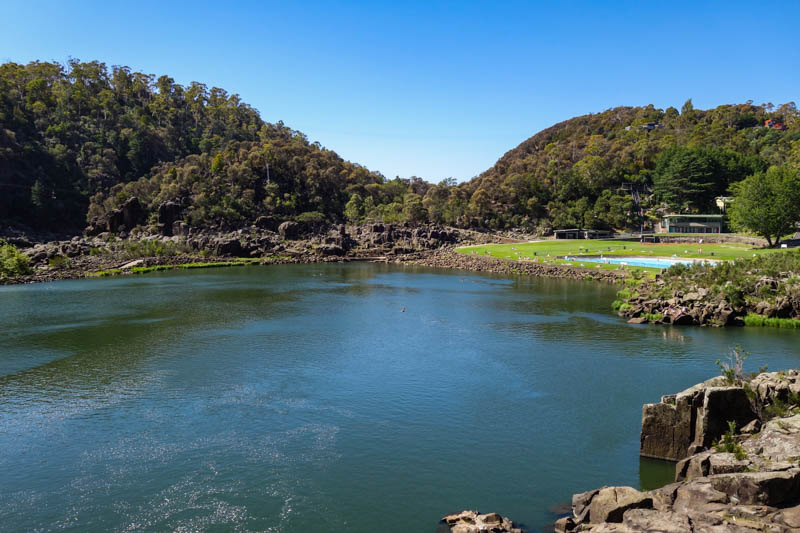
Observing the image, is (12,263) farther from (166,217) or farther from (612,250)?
(612,250)

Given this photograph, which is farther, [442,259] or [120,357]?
[442,259]

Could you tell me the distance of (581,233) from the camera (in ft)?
457

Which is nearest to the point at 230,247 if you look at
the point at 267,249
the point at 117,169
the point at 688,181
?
the point at 267,249

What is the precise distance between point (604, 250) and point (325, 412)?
295ft

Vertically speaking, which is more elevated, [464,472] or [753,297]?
[753,297]

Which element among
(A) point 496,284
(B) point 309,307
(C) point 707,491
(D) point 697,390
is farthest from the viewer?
(A) point 496,284

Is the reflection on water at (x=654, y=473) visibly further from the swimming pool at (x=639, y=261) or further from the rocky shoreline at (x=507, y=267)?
the swimming pool at (x=639, y=261)

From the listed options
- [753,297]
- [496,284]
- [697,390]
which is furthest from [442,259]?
[697,390]

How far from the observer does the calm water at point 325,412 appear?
18406 mm

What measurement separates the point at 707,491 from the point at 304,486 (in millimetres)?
13042

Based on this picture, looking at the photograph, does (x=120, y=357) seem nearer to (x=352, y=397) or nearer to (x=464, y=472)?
(x=352, y=397)

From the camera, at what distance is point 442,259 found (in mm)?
116625

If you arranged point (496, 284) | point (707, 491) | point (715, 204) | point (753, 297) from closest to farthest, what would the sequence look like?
point (707, 491) < point (753, 297) < point (496, 284) < point (715, 204)

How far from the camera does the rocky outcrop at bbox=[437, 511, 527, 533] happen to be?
15.5 meters
